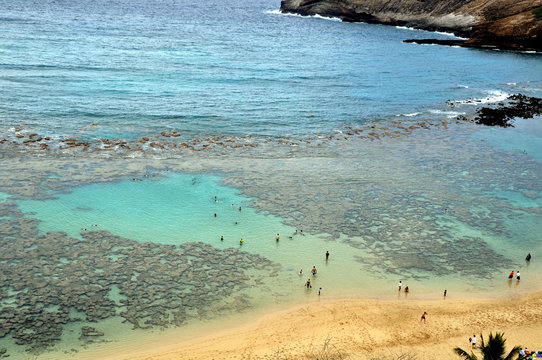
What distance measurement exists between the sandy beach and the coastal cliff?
107 meters

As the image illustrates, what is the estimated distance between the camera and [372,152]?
5772 centimetres

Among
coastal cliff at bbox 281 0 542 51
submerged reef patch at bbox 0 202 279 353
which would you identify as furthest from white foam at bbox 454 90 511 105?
submerged reef patch at bbox 0 202 279 353

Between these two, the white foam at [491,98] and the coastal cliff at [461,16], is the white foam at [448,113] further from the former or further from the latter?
the coastal cliff at [461,16]

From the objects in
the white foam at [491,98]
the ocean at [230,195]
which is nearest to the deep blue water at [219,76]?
the ocean at [230,195]

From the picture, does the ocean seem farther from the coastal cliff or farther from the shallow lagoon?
the coastal cliff

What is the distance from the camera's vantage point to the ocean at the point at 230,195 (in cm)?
3278

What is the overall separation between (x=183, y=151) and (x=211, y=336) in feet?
93.4

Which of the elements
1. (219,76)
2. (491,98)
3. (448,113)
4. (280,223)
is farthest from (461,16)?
(280,223)

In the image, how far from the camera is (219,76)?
86.2 metres

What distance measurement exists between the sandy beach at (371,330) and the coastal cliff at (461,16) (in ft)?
351

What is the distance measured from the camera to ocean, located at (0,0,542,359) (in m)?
32.8

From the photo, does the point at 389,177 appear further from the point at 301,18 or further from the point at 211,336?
the point at 301,18

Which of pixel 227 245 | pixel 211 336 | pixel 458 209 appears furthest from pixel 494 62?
pixel 211 336

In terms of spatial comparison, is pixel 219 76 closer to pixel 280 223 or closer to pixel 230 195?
pixel 230 195
